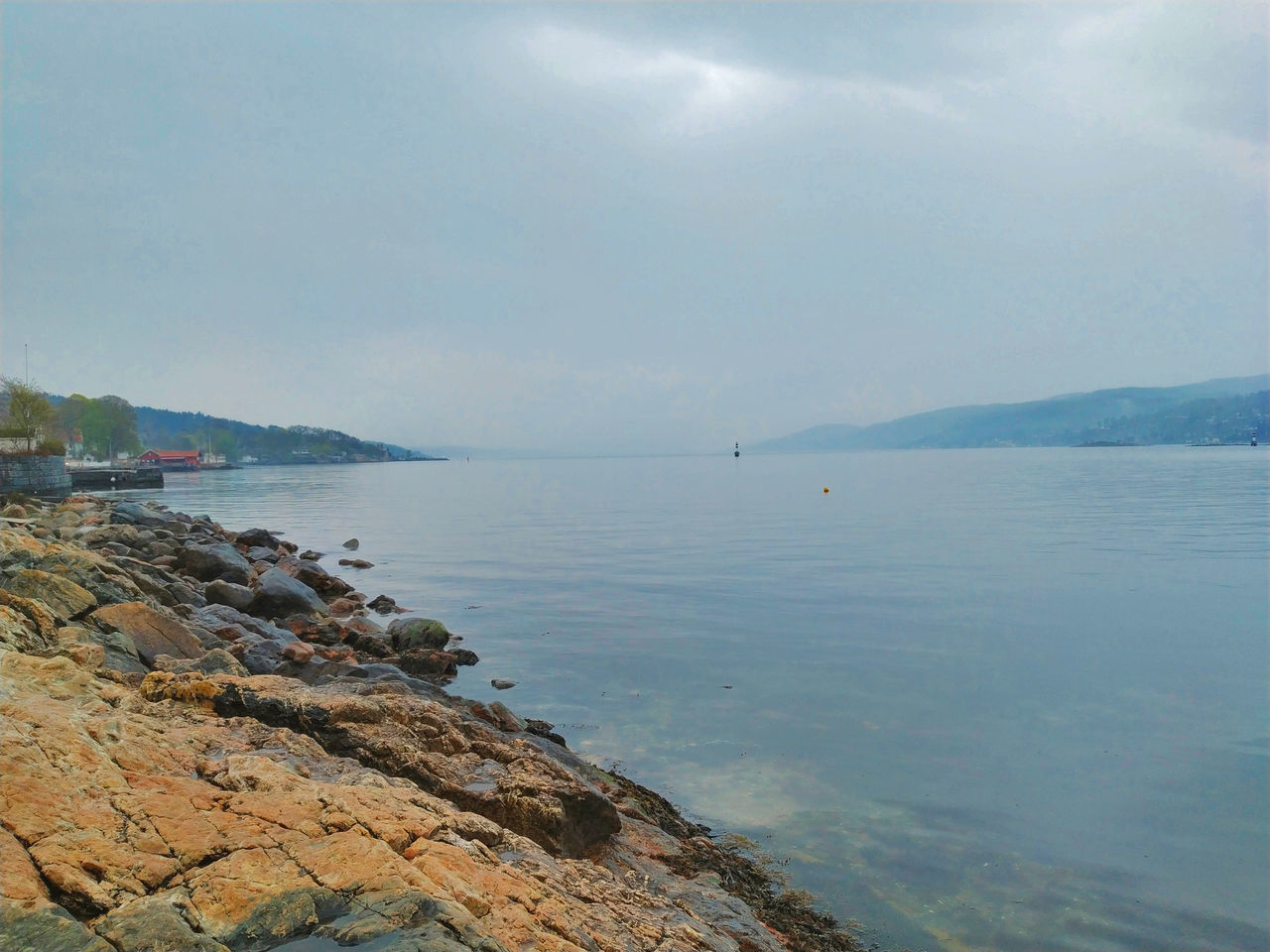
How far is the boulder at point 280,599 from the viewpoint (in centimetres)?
1598

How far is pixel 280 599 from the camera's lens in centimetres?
1622

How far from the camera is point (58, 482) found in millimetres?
60938

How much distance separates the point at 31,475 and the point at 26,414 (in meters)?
9.75

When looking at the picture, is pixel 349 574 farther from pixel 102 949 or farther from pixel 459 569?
pixel 102 949

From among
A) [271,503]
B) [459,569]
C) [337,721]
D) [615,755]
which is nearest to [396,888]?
[337,721]

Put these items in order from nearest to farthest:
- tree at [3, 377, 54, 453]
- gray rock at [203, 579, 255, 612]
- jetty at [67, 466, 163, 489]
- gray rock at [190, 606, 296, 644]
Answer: gray rock at [190, 606, 296, 644] → gray rock at [203, 579, 255, 612] → tree at [3, 377, 54, 453] → jetty at [67, 466, 163, 489]

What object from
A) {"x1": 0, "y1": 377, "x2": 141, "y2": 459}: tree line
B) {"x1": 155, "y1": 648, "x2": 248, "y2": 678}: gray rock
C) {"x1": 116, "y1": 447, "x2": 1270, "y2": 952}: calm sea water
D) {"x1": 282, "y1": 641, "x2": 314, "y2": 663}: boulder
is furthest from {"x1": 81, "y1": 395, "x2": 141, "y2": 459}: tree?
{"x1": 155, "y1": 648, "x2": 248, "y2": 678}: gray rock

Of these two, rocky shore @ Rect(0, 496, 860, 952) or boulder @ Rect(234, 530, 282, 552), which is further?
boulder @ Rect(234, 530, 282, 552)

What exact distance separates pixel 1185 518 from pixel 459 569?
1300 inches

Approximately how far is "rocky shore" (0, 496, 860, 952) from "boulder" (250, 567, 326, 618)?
6.19 metres

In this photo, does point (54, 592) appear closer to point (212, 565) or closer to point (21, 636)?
point (21, 636)

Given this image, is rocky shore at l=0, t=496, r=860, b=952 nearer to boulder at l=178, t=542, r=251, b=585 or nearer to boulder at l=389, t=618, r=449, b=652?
boulder at l=389, t=618, r=449, b=652

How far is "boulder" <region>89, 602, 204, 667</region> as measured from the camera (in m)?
8.37

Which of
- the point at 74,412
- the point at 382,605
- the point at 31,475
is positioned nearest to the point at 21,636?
the point at 382,605
